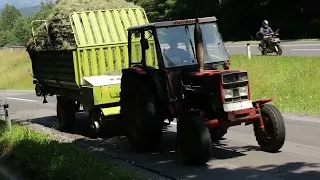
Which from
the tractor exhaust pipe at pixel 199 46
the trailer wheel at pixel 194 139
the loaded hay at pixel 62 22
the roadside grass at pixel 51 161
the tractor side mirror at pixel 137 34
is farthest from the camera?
the loaded hay at pixel 62 22

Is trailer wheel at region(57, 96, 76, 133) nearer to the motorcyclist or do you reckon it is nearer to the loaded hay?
the loaded hay

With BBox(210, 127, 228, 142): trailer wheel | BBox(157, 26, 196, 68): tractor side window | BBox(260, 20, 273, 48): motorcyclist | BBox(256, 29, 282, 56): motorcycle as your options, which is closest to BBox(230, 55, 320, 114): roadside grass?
BBox(256, 29, 282, 56): motorcycle

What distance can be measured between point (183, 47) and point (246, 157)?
2.24 metres

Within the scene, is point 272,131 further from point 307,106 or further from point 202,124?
point 307,106

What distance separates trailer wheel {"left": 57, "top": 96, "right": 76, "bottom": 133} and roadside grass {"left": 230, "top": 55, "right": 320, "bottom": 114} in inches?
218

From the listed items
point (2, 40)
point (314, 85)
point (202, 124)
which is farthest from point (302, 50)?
point (2, 40)

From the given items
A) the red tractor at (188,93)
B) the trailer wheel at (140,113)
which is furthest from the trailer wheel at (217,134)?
the trailer wheel at (140,113)

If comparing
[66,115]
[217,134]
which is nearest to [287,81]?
[217,134]

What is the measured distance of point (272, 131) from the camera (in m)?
8.20

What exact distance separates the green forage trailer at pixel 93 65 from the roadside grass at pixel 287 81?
480 centimetres

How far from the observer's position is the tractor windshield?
8789 millimetres

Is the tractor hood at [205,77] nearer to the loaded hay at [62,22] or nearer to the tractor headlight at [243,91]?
the tractor headlight at [243,91]

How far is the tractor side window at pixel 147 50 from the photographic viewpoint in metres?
8.99

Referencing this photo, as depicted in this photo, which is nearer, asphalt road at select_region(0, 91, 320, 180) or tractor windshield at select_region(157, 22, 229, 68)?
asphalt road at select_region(0, 91, 320, 180)
